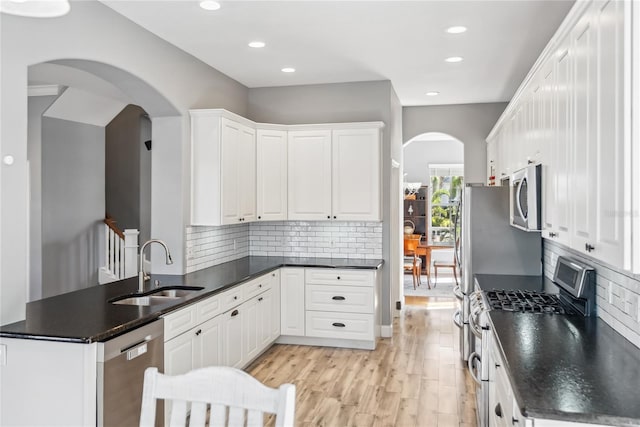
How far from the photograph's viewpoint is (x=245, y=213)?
5047 mm

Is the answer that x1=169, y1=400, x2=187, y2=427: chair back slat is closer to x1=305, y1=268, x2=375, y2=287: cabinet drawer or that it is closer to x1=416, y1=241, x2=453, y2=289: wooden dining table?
x1=305, y1=268, x2=375, y2=287: cabinet drawer

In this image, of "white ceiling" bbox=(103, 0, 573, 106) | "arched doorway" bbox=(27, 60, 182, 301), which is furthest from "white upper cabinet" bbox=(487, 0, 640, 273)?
"arched doorway" bbox=(27, 60, 182, 301)

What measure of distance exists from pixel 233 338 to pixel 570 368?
2744mm

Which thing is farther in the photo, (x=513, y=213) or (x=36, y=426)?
(x=513, y=213)

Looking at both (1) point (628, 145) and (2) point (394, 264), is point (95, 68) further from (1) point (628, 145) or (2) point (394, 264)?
(2) point (394, 264)

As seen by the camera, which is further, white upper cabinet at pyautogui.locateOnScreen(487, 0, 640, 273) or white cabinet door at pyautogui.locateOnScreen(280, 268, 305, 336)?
white cabinet door at pyautogui.locateOnScreen(280, 268, 305, 336)

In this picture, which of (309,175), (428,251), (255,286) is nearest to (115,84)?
(255,286)

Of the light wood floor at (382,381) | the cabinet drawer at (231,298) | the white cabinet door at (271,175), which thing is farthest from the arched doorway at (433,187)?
the cabinet drawer at (231,298)

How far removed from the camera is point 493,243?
445cm

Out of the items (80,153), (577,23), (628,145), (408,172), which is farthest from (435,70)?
(408,172)

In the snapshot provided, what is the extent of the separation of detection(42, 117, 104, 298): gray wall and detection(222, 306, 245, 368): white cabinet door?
3.07 metres

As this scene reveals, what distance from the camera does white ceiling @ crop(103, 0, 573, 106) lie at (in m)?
3.46

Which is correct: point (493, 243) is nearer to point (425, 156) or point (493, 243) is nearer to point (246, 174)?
point (246, 174)

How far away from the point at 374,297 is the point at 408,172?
642 centimetres
